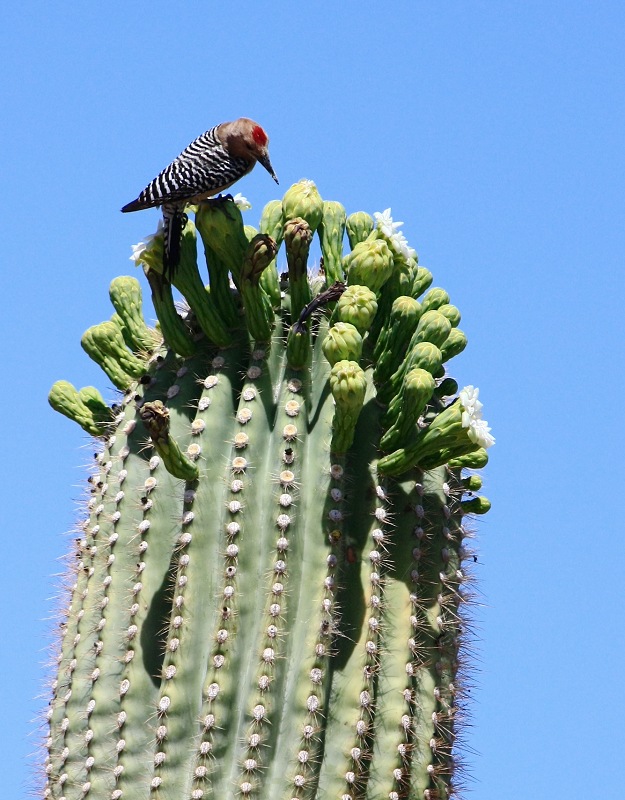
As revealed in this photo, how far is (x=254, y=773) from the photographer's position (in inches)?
184

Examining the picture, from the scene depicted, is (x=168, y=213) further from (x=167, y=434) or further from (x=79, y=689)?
(x=79, y=689)

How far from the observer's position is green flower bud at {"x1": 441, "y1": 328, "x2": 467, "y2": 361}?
5.81 meters

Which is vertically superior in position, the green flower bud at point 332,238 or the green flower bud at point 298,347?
the green flower bud at point 332,238

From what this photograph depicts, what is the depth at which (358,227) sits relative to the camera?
5.90 meters

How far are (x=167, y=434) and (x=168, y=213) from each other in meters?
1.23

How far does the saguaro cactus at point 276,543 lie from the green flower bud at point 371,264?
10 millimetres

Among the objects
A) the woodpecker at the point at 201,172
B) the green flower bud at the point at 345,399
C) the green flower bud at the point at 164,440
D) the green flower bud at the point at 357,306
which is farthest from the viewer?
the woodpecker at the point at 201,172

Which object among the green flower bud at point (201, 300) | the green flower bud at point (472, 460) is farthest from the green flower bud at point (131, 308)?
the green flower bud at point (472, 460)

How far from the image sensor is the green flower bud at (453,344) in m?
5.81

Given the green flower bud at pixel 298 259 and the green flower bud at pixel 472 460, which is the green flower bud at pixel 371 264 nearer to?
the green flower bud at pixel 298 259

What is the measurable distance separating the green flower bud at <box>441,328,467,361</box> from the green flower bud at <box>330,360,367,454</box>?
0.79 metres

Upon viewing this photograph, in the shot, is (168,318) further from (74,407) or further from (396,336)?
(396,336)

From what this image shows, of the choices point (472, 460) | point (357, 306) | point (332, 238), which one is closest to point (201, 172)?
point (332, 238)

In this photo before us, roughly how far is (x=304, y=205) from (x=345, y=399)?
3.24 feet
